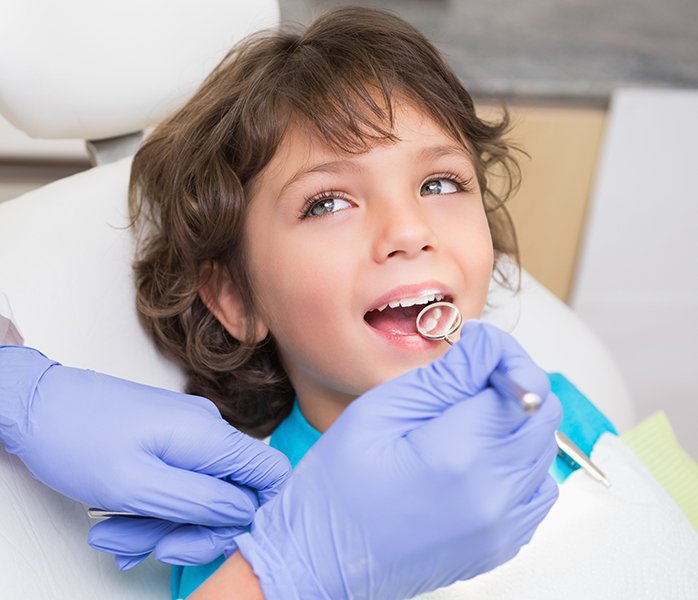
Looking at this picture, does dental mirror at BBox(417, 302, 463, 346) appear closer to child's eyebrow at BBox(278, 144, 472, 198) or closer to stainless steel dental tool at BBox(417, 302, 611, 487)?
stainless steel dental tool at BBox(417, 302, 611, 487)

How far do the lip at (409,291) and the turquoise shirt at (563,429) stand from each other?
0.90 feet

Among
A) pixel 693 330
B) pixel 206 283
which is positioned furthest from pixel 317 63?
pixel 693 330

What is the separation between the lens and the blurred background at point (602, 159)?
1.97 m

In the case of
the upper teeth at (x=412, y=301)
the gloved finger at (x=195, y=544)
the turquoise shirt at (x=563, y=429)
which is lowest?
the turquoise shirt at (x=563, y=429)

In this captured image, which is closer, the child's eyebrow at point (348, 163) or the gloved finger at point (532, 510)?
the gloved finger at point (532, 510)

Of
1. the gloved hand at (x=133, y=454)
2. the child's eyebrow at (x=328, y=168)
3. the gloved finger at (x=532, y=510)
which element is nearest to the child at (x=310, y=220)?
the child's eyebrow at (x=328, y=168)

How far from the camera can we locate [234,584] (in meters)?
0.78

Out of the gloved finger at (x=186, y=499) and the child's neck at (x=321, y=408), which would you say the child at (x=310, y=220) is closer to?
the child's neck at (x=321, y=408)

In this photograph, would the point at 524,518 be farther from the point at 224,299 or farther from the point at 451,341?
the point at 224,299

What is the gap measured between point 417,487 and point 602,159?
152cm

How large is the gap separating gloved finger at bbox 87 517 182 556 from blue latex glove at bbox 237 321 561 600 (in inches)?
7.0

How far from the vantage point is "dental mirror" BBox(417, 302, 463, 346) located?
0.96 m

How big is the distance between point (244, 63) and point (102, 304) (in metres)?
0.38

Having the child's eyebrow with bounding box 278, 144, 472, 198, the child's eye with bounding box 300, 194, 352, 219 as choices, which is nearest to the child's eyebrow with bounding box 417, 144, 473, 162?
the child's eyebrow with bounding box 278, 144, 472, 198
